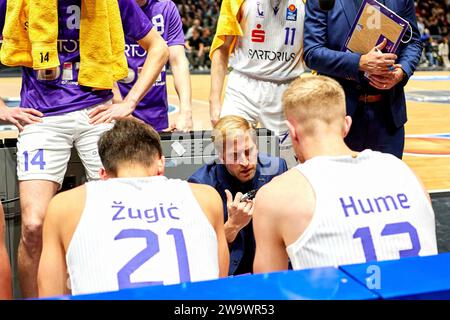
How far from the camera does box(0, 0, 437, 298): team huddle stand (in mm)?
1862

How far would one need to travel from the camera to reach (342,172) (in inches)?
75.6

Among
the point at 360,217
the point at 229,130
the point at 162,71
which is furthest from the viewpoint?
the point at 162,71

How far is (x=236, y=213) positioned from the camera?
9.28 feet

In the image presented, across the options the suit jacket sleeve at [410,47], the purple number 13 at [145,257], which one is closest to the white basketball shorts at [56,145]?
the purple number 13 at [145,257]

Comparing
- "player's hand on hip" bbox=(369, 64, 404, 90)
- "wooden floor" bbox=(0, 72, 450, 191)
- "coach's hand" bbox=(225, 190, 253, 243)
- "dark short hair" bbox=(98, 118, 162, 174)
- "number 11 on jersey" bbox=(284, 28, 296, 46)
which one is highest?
"number 11 on jersey" bbox=(284, 28, 296, 46)

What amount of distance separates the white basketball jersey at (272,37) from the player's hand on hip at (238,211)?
143 centimetres

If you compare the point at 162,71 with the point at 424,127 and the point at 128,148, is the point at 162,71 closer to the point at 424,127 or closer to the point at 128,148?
the point at 128,148

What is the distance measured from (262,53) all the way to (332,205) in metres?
2.40

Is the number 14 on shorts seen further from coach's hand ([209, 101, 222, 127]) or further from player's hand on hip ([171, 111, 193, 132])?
coach's hand ([209, 101, 222, 127])

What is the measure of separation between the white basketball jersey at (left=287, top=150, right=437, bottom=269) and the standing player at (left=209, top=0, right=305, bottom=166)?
7.12 ft

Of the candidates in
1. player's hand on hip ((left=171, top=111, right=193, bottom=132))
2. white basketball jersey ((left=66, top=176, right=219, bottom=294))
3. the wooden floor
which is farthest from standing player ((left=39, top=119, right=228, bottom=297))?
the wooden floor

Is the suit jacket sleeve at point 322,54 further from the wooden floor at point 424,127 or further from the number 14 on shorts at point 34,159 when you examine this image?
the wooden floor at point 424,127

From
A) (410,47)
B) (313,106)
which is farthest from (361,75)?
(313,106)

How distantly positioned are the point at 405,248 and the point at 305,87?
1.88 feet
